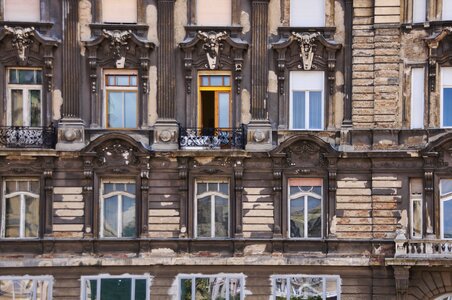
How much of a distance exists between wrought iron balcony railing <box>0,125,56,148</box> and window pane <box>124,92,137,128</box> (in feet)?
7.78

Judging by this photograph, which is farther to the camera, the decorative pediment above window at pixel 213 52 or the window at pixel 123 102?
the window at pixel 123 102

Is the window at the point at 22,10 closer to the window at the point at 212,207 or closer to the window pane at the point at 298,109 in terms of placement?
the window at the point at 212,207

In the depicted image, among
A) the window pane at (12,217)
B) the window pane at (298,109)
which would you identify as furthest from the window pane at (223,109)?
the window pane at (12,217)

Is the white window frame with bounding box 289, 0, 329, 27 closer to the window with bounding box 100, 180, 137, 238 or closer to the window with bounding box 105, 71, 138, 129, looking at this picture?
the window with bounding box 105, 71, 138, 129

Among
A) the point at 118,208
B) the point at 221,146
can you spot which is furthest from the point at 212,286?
the point at 221,146

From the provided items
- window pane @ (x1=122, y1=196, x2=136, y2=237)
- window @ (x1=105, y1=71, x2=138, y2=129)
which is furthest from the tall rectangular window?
window pane @ (x1=122, y1=196, x2=136, y2=237)

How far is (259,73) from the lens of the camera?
93.1 ft

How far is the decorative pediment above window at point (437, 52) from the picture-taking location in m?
27.7

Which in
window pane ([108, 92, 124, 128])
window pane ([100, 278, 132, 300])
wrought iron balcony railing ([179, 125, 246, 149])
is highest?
window pane ([108, 92, 124, 128])

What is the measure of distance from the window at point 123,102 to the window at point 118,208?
195cm

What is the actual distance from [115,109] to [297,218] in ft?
22.4

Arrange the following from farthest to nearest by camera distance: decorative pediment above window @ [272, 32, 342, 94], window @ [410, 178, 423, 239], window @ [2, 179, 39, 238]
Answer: window @ [2, 179, 39, 238]
decorative pediment above window @ [272, 32, 342, 94]
window @ [410, 178, 423, 239]

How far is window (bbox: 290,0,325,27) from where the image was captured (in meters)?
28.6

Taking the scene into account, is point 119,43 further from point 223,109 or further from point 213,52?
point 223,109
